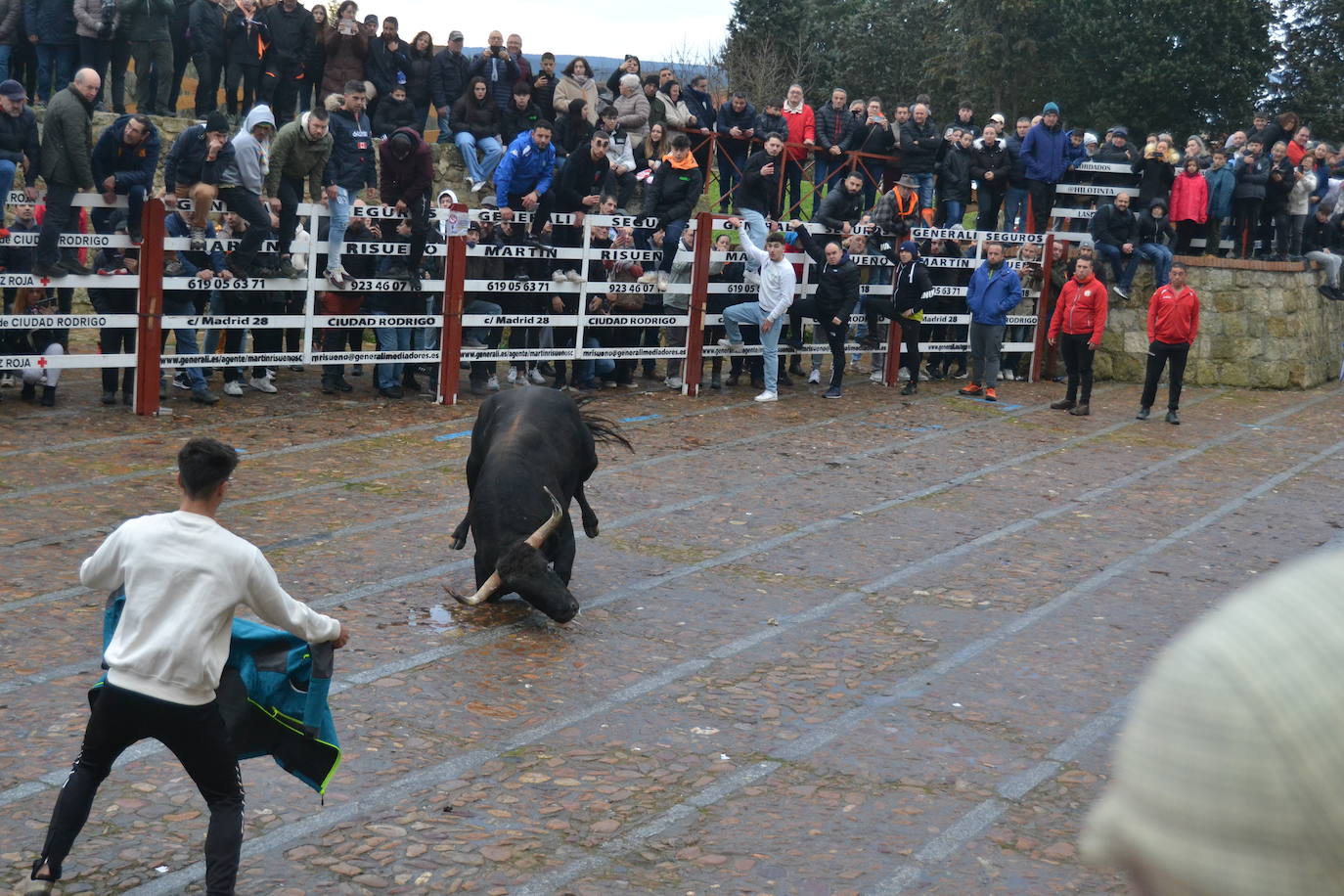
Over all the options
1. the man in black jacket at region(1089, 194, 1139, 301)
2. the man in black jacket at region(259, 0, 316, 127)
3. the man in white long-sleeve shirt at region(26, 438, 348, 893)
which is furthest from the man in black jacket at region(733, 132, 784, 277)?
the man in white long-sleeve shirt at region(26, 438, 348, 893)

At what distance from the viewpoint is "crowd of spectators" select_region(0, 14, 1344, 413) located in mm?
14305

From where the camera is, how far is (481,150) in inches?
761

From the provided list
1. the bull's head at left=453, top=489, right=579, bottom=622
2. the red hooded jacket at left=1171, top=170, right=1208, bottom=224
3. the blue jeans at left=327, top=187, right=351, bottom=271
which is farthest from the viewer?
the red hooded jacket at left=1171, top=170, right=1208, bottom=224

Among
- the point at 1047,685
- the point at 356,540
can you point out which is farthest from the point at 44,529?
the point at 1047,685

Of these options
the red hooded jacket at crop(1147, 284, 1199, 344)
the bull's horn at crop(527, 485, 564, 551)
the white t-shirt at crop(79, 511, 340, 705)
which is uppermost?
the red hooded jacket at crop(1147, 284, 1199, 344)

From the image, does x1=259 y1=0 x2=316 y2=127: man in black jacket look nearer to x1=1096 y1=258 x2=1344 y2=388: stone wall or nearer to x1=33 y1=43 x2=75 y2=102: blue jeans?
x1=33 y1=43 x2=75 y2=102: blue jeans

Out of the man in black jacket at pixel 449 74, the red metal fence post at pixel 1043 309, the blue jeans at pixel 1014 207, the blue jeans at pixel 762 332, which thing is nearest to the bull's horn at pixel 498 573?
the blue jeans at pixel 762 332

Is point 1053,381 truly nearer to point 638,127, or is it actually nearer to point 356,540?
point 638,127

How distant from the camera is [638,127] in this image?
19875mm

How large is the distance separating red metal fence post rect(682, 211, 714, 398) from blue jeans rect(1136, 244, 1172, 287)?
7018 millimetres

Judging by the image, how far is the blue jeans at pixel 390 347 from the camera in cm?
1598

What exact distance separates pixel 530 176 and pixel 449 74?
3.23 meters

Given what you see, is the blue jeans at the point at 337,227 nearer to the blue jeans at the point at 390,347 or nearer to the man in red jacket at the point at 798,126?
the blue jeans at the point at 390,347

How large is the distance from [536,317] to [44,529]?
7.37 metres
